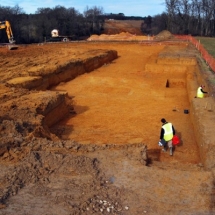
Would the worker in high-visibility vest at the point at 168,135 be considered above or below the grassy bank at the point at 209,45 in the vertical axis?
below

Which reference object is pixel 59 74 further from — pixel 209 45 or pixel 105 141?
pixel 209 45

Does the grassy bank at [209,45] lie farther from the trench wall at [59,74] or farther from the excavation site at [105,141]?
the trench wall at [59,74]

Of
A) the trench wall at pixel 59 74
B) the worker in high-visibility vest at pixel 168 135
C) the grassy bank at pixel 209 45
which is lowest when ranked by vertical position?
the worker in high-visibility vest at pixel 168 135

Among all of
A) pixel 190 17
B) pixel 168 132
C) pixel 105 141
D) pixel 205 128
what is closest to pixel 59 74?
pixel 105 141

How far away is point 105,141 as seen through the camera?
10141mm

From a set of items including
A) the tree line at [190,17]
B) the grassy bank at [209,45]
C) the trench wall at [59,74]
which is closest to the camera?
the trench wall at [59,74]

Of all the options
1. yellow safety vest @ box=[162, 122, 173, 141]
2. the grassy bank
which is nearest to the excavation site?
yellow safety vest @ box=[162, 122, 173, 141]

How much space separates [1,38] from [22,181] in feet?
122

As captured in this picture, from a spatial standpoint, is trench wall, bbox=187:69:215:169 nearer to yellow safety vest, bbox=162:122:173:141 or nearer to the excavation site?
the excavation site

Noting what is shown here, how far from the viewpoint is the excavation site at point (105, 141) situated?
5.43 meters

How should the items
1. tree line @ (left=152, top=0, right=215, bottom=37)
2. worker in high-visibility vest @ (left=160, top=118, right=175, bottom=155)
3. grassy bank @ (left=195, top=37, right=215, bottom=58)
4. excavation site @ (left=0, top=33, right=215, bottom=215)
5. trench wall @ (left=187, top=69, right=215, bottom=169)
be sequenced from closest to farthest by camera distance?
excavation site @ (left=0, top=33, right=215, bottom=215)
trench wall @ (left=187, top=69, right=215, bottom=169)
worker in high-visibility vest @ (left=160, top=118, right=175, bottom=155)
grassy bank @ (left=195, top=37, right=215, bottom=58)
tree line @ (left=152, top=0, right=215, bottom=37)

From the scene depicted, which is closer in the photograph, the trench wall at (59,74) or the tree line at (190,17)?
the trench wall at (59,74)

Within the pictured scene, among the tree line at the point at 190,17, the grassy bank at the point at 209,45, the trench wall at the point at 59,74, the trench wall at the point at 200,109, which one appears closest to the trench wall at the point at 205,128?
the trench wall at the point at 200,109

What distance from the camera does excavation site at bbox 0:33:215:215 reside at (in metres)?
5.43
